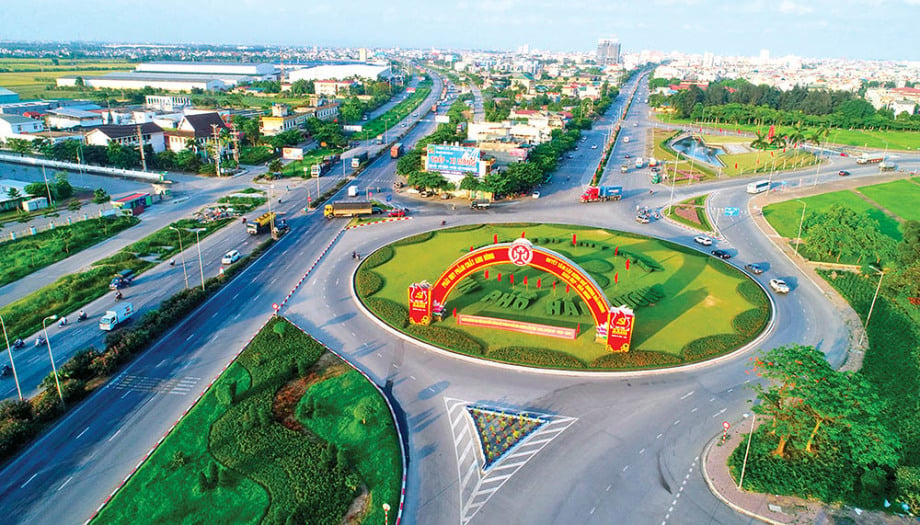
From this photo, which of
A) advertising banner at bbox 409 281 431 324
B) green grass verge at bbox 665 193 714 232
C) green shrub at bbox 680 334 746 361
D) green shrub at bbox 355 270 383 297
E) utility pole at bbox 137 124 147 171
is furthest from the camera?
utility pole at bbox 137 124 147 171

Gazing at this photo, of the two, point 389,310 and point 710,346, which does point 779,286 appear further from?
point 389,310

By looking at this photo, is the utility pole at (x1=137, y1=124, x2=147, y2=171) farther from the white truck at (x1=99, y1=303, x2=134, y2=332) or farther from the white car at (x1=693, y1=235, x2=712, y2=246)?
the white car at (x1=693, y1=235, x2=712, y2=246)

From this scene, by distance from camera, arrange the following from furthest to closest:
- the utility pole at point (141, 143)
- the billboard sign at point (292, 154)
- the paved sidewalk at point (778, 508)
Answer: the billboard sign at point (292, 154), the utility pole at point (141, 143), the paved sidewalk at point (778, 508)

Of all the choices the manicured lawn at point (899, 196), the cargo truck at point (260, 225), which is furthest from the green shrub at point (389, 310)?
the manicured lawn at point (899, 196)

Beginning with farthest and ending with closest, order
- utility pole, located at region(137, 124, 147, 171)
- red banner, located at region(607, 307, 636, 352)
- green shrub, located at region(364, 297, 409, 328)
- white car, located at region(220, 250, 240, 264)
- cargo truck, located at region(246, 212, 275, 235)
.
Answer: utility pole, located at region(137, 124, 147, 171) < cargo truck, located at region(246, 212, 275, 235) < white car, located at region(220, 250, 240, 264) < green shrub, located at region(364, 297, 409, 328) < red banner, located at region(607, 307, 636, 352)

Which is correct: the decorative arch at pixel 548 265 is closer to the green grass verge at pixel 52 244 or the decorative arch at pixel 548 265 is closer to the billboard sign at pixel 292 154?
the green grass verge at pixel 52 244

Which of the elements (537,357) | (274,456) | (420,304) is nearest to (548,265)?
(537,357)

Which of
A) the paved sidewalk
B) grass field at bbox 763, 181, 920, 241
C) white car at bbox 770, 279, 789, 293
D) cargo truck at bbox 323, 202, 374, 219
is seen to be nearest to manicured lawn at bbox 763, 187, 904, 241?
grass field at bbox 763, 181, 920, 241

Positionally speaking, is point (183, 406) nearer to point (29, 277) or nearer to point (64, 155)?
point (29, 277)
